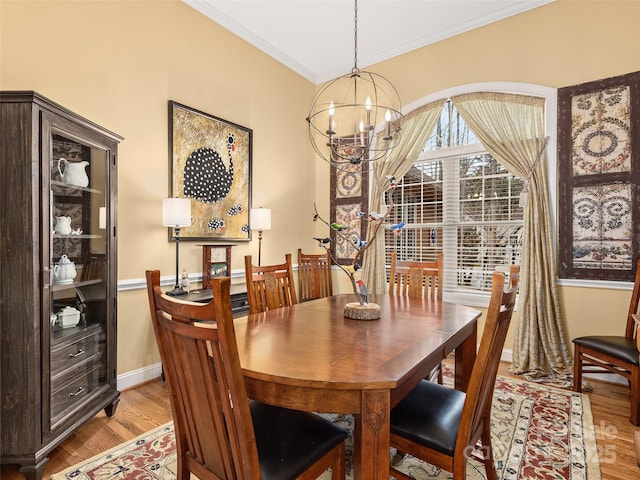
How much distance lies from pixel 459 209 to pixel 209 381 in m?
3.42

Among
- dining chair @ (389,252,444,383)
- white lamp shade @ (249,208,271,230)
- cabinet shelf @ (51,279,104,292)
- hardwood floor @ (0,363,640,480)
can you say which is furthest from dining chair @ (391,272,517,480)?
white lamp shade @ (249,208,271,230)

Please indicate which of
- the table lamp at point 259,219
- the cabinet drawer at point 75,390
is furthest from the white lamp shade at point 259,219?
the cabinet drawer at point 75,390

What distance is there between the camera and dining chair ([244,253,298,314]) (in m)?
2.22

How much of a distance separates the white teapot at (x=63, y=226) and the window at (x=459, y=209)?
2.83 meters

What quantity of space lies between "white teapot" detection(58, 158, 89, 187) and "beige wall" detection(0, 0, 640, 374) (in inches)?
21.6

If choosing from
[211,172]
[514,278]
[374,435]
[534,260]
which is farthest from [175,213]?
[534,260]

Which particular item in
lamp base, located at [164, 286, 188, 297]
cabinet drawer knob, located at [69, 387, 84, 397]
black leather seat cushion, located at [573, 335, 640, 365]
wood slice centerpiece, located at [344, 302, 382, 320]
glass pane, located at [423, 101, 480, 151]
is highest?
glass pane, located at [423, 101, 480, 151]

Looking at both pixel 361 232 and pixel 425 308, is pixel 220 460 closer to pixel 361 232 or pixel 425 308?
pixel 425 308

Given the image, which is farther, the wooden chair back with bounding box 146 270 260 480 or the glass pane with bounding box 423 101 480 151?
the glass pane with bounding box 423 101 480 151

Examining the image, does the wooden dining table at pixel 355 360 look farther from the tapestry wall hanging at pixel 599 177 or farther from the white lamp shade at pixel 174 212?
the tapestry wall hanging at pixel 599 177

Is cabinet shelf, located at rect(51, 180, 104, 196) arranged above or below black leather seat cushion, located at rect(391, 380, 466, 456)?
above

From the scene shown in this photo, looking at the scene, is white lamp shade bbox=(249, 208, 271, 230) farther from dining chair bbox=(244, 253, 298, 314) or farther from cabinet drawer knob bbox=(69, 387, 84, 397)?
cabinet drawer knob bbox=(69, 387, 84, 397)

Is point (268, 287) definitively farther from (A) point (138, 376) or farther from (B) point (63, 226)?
(A) point (138, 376)

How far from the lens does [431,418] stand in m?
1.37
